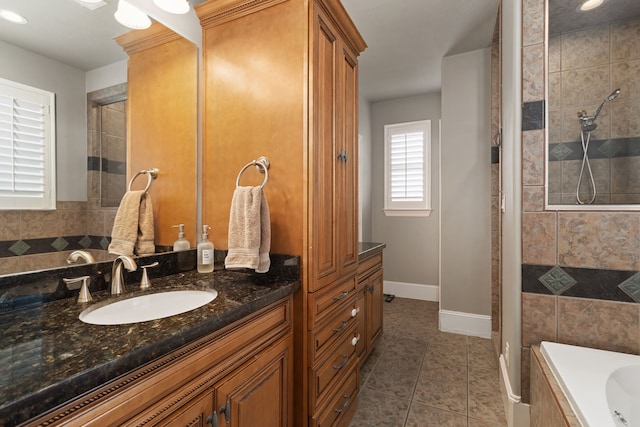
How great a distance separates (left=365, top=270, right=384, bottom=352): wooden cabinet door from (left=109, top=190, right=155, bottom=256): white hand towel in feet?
4.90

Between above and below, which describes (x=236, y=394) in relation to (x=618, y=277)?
below

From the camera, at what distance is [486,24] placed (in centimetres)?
241

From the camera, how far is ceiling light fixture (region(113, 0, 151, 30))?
3.98 feet

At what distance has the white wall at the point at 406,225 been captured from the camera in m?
3.83

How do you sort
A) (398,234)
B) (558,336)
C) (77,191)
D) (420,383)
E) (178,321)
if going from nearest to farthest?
(178,321), (77,191), (558,336), (420,383), (398,234)

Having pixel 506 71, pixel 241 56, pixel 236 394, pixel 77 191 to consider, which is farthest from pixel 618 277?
pixel 77 191

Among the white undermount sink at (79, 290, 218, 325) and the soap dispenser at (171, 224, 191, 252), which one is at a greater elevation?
the soap dispenser at (171, 224, 191, 252)

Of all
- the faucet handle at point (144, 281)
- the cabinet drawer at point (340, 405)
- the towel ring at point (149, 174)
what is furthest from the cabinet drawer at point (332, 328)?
the towel ring at point (149, 174)

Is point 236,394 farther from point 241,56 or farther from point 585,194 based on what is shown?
point 585,194

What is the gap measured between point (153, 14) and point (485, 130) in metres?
2.75

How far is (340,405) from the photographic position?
1.54 m

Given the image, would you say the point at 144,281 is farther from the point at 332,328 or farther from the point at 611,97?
the point at 611,97

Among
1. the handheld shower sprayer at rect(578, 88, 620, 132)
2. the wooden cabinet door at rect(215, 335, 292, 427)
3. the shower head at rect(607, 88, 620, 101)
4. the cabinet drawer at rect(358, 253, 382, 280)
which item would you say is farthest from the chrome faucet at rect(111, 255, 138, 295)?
the shower head at rect(607, 88, 620, 101)

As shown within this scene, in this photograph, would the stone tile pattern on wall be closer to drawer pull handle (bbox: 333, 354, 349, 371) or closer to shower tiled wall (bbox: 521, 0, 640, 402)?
drawer pull handle (bbox: 333, 354, 349, 371)
